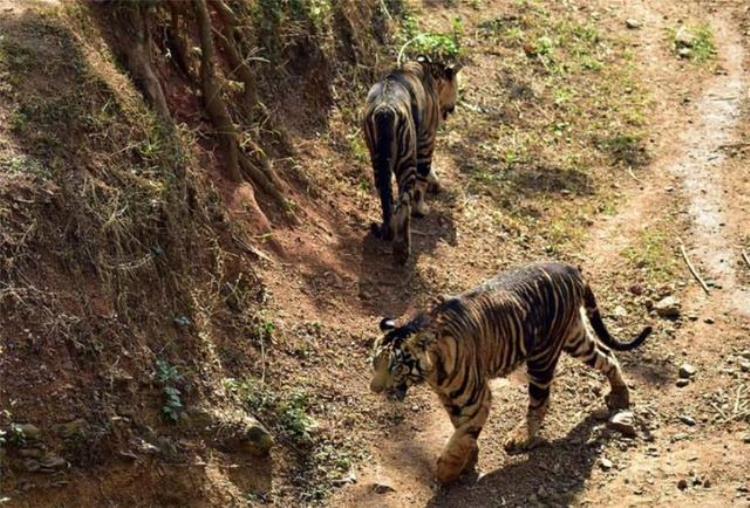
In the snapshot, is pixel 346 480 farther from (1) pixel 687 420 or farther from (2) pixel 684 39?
(2) pixel 684 39

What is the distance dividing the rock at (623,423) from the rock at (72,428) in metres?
3.88

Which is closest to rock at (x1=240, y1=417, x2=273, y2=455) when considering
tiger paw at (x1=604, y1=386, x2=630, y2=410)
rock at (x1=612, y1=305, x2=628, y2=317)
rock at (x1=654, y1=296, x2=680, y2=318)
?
tiger paw at (x1=604, y1=386, x2=630, y2=410)

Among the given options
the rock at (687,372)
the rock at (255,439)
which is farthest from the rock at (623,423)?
the rock at (255,439)

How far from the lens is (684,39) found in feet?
51.0

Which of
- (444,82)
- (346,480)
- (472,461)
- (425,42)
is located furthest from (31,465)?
(425,42)

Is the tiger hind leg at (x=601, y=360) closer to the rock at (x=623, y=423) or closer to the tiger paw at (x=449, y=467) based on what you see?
the rock at (x=623, y=423)

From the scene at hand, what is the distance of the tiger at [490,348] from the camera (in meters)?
7.27

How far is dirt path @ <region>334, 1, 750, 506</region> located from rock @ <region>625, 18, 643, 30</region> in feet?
15.2

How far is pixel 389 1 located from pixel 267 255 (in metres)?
5.74

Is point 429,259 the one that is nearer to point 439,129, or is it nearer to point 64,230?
point 439,129

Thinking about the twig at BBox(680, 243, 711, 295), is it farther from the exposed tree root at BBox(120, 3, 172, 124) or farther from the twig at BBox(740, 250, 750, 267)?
the exposed tree root at BBox(120, 3, 172, 124)

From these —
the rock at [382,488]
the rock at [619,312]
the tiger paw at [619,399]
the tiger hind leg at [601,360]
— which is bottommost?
the rock at [382,488]

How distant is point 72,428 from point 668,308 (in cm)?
541

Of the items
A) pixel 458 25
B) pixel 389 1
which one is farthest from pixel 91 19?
pixel 458 25
